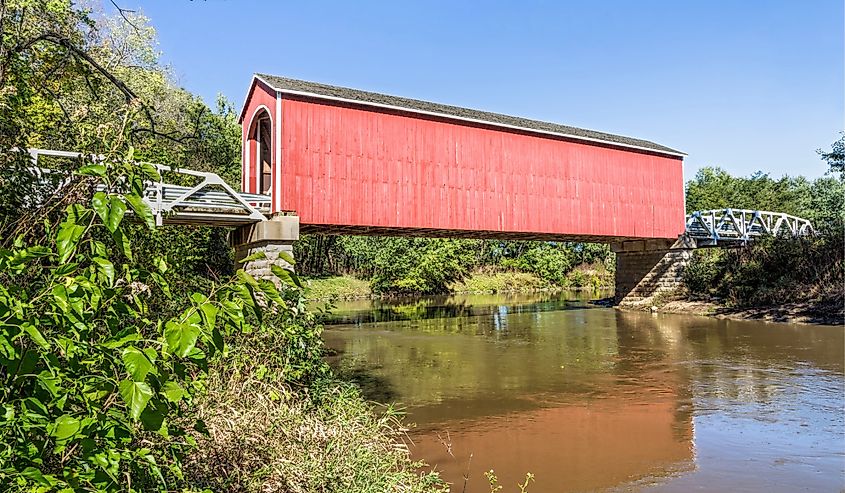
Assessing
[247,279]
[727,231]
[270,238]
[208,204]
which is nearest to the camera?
[247,279]

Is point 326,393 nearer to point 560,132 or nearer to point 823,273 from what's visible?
point 560,132

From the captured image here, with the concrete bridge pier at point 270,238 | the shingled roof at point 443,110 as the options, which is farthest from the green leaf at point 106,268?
the shingled roof at point 443,110

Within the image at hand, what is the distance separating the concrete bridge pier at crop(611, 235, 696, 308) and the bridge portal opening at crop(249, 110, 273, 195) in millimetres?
14057

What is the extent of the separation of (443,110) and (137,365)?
14.1m

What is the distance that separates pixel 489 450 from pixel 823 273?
1780 centimetres

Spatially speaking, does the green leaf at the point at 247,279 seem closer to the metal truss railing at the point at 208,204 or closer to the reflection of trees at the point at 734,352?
the reflection of trees at the point at 734,352

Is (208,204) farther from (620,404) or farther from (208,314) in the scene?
(208,314)

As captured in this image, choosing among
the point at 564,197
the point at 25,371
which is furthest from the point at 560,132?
the point at 25,371

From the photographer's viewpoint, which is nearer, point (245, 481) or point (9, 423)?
point (9, 423)

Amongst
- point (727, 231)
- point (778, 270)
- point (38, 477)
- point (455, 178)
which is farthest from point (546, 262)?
point (38, 477)

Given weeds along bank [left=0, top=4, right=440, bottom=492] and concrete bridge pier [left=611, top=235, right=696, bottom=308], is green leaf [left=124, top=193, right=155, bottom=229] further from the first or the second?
concrete bridge pier [left=611, top=235, right=696, bottom=308]

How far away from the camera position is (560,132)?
1675cm

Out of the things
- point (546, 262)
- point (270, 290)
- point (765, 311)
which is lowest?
point (765, 311)

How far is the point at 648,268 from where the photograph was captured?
73.2ft
